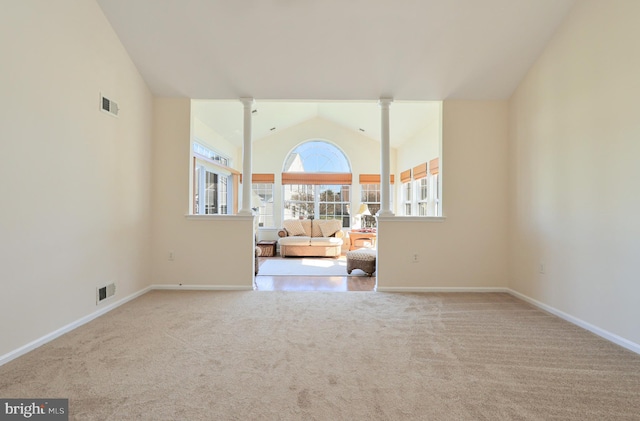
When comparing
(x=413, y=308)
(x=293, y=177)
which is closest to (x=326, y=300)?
(x=413, y=308)

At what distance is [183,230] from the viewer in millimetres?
3922

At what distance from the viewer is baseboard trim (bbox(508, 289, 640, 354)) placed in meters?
2.29

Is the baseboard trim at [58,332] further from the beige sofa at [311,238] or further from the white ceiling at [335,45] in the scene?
the beige sofa at [311,238]

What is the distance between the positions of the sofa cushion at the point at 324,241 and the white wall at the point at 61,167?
4061mm

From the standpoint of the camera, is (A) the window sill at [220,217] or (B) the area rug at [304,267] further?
(B) the area rug at [304,267]

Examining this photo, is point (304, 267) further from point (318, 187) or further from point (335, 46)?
point (335, 46)

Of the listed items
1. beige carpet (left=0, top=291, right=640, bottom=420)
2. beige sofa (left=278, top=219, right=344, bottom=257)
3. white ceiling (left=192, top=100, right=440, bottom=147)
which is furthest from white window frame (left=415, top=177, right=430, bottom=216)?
beige carpet (left=0, top=291, right=640, bottom=420)

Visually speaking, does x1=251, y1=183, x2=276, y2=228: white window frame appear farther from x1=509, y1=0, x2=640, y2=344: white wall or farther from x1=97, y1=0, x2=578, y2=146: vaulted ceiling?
x1=509, y1=0, x2=640, y2=344: white wall

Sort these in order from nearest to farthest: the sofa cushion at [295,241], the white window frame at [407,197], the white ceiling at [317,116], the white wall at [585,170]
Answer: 1. the white wall at [585,170]
2. the white ceiling at [317,116]
3. the sofa cushion at [295,241]
4. the white window frame at [407,197]

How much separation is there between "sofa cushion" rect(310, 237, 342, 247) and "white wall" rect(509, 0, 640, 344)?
4032 mm

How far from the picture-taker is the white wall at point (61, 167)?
2.09 metres

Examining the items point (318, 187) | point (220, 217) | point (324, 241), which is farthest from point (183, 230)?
point (318, 187)

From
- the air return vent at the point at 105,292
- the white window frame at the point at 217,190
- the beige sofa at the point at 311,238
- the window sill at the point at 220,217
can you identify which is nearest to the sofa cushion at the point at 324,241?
the beige sofa at the point at 311,238

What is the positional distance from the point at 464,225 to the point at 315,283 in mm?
2110
